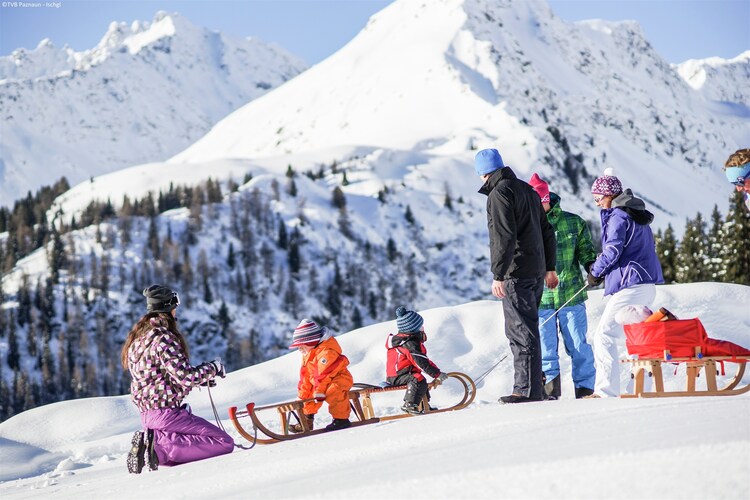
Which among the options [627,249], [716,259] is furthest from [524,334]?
[716,259]

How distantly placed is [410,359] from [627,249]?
230 cm

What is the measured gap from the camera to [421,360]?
25.5ft

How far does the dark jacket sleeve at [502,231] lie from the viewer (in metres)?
6.69

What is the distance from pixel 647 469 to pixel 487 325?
9.67m

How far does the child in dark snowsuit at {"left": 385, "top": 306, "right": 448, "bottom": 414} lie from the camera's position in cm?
784

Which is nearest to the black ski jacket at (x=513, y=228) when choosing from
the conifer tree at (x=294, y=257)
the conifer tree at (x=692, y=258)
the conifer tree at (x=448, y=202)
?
the conifer tree at (x=692, y=258)

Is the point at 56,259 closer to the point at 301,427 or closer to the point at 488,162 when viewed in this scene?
the point at 301,427

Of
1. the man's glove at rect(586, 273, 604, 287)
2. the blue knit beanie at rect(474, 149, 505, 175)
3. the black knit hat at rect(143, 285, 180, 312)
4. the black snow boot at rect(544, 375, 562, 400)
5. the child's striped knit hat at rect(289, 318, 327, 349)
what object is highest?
the blue knit beanie at rect(474, 149, 505, 175)

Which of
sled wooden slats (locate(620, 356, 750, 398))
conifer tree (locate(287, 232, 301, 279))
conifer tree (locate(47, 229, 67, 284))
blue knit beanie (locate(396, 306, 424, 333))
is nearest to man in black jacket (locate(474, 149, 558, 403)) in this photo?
sled wooden slats (locate(620, 356, 750, 398))

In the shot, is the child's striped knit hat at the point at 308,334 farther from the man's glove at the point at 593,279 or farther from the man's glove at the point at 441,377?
the man's glove at the point at 593,279

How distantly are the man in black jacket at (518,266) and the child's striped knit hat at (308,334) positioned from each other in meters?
1.61

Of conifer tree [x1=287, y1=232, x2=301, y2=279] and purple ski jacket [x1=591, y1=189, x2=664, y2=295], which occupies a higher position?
conifer tree [x1=287, y1=232, x2=301, y2=279]

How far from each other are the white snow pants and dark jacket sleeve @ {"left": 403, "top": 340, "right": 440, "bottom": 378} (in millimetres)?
1494

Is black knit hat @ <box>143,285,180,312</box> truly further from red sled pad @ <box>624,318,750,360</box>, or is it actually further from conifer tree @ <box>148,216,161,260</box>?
conifer tree @ <box>148,216,161,260</box>
